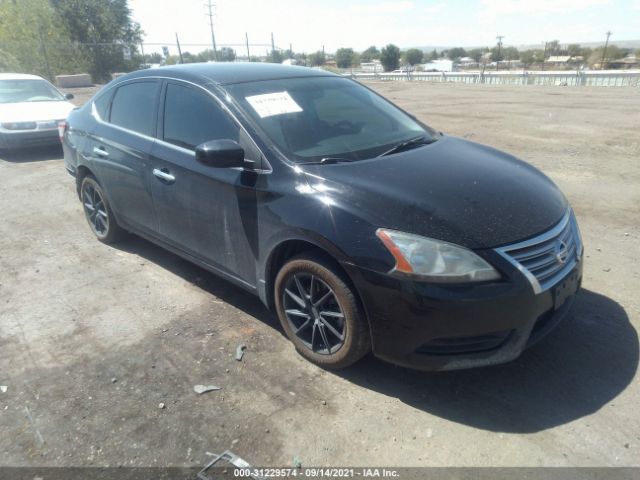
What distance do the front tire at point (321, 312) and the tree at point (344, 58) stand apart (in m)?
57.4

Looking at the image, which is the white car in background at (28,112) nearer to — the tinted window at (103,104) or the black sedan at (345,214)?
the tinted window at (103,104)

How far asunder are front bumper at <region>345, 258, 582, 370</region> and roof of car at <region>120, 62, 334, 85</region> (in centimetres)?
187

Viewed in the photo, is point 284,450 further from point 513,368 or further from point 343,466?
point 513,368

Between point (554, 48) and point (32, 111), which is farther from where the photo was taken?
point (554, 48)

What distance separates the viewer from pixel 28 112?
9617 mm

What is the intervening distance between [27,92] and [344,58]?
58.9 metres

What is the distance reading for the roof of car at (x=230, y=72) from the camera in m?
3.62

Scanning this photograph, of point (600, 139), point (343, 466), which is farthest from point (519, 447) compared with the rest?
point (600, 139)

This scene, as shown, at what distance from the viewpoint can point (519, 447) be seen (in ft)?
7.82

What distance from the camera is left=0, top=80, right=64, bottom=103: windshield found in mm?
10164

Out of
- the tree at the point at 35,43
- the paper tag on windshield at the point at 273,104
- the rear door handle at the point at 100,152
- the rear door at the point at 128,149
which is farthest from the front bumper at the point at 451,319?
the tree at the point at 35,43

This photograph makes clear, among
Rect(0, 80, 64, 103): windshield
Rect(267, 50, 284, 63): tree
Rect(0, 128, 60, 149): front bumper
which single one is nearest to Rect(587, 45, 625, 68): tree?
Rect(267, 50, 284, 63): tree

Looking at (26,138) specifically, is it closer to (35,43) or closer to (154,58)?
(35,43)

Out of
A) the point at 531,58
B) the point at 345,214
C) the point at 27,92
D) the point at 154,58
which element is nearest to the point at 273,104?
the point at 345,214
